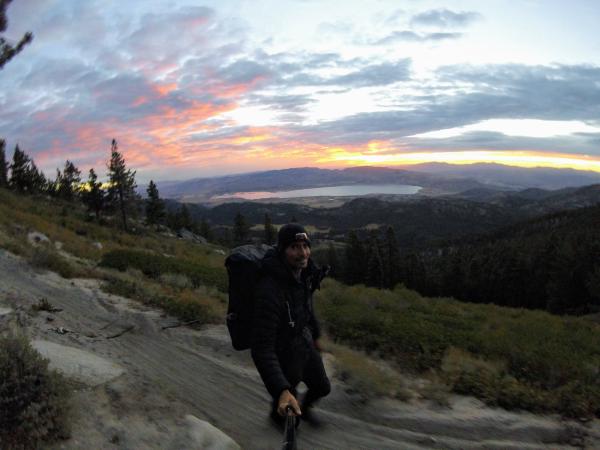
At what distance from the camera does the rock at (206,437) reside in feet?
14.3

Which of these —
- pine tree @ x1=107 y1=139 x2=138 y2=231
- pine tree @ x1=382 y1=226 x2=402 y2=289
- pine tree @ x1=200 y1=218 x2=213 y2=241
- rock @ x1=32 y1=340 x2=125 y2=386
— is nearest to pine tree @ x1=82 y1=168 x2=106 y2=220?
pine tree @ x1=107 y1=139 x2=138 y2=231

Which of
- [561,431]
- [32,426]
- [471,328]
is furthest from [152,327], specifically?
[471,328]

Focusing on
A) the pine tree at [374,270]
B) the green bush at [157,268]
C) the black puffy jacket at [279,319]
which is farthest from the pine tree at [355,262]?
the black puffy jacket at [279,319]

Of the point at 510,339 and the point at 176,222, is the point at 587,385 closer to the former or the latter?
the point at 510,339

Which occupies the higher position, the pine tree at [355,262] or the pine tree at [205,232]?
the pine tree at [205,232]

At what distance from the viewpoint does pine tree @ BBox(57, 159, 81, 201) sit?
66188mm

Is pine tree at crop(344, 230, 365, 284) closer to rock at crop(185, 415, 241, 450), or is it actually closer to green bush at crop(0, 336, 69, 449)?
rock at crop(185, 415, 241, 450)

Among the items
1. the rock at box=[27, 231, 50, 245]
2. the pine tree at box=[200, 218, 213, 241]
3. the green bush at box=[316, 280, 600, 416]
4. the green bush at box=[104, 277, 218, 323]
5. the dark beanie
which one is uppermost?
the dark beanie

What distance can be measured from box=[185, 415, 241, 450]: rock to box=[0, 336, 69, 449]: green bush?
51.0 inches

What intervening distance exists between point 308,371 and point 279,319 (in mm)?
1108

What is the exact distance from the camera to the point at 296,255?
3.91 meters

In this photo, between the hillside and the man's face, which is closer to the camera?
the man's face

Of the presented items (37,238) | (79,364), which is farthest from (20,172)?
A: (79,364)

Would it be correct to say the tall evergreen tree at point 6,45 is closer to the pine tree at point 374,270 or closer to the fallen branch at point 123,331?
the fallen branch at point 123,331
